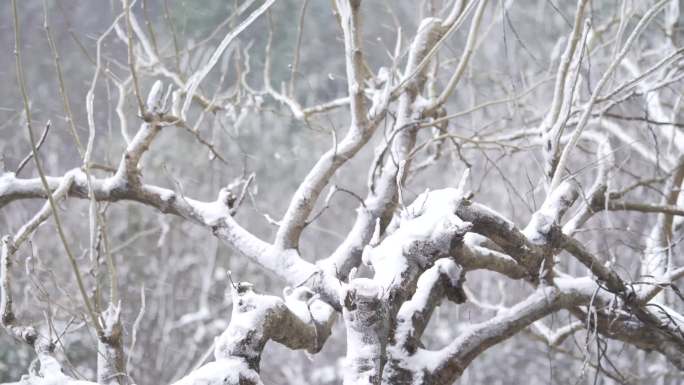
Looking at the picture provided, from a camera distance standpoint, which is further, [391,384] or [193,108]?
[193,108]

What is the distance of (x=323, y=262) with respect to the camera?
2562mm

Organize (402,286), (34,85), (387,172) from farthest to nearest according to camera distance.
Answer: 1. (34,85)
2. (387,172)
3. (402,286)

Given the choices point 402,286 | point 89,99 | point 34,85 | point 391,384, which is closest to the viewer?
point 402,286

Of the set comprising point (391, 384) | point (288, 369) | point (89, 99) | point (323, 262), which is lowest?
point (391, 384)

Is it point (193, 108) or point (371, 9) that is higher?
point (371, 9)

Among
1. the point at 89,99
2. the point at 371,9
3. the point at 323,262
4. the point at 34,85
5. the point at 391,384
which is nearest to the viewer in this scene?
the point at 391,384

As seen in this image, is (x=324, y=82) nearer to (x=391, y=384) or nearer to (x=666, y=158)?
(x=666, y=158)

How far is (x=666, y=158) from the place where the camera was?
383 cm

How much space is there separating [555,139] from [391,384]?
3.21 feet

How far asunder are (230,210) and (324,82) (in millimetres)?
6232

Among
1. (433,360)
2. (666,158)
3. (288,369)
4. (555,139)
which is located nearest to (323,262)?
(433,360)

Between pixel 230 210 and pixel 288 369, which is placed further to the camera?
pixel 288 369

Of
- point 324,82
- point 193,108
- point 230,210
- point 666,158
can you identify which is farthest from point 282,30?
point 230,210

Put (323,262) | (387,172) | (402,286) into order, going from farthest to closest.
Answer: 1. (387,172)
2. (323,262)
3. (402,286)
